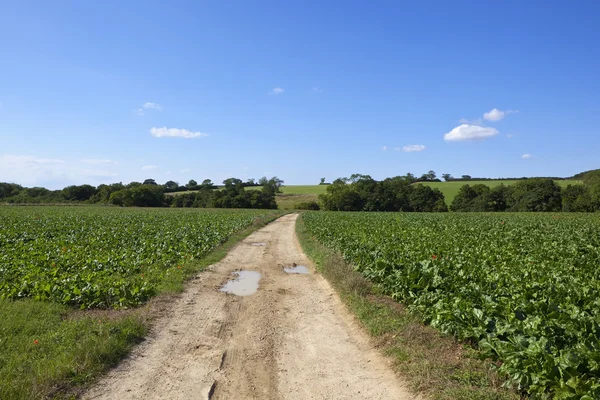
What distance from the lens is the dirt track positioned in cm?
519

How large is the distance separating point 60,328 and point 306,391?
492 centimetres

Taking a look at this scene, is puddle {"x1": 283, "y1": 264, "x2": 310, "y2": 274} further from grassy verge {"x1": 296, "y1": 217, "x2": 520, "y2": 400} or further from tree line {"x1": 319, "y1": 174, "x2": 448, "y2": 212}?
tree line {"x1": 319, "y1": 174, "x2": 448, "y2": 212}

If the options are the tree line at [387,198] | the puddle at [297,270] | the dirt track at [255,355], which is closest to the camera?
the dirt track at [255,355]

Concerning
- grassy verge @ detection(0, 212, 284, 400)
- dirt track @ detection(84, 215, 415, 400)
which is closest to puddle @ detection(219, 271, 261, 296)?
dirt track @ detection(84, 215, 415, 400)

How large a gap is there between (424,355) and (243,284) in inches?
290

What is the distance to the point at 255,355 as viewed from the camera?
6.46m

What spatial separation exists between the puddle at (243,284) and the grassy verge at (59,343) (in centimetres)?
225

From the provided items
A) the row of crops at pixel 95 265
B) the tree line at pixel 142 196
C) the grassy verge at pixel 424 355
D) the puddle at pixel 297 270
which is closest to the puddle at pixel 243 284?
the puddle at pixel 297 270

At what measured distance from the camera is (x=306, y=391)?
520 cm

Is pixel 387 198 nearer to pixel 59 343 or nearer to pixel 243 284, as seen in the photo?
pixel 243 284

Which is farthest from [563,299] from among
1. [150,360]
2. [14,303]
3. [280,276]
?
[14,303]

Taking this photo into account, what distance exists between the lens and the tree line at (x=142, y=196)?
9525 cm

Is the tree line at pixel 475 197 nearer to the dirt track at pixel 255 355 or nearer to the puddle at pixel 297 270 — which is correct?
the puddle at pixel 297 270

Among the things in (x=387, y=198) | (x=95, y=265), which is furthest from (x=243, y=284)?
(x=387, y=198)
